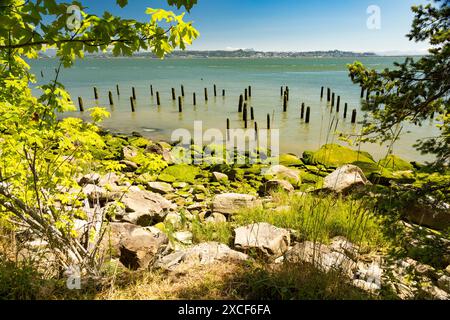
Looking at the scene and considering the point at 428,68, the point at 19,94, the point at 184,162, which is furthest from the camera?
the point at 184,162

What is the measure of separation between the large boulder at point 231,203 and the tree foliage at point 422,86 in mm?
3870

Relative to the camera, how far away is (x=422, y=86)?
13.5 ft

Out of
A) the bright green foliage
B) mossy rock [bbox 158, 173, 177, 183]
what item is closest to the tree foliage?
the bright green foliage

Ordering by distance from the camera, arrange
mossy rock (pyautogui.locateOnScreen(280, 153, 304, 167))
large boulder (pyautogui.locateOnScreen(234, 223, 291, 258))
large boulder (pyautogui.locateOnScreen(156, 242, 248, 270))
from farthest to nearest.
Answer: mossy rock (pyautogui.locateOnScreen(280, 153, 304, 167)), large boulder (pyautogui.locateOnScreen(234, 223, 291, 258)), large boulder (pyautogui.locateOnScreen(156, 242, 248, 270))

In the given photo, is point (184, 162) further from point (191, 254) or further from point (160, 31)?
point (160, 31)

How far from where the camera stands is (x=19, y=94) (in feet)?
12.5

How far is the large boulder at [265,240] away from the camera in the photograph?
4.89 m

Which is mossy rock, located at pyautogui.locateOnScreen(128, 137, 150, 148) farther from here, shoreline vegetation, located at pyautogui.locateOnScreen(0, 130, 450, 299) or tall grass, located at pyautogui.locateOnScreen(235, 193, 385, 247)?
tall grass, located at pyautogui.locateOnScreen(235, 193, 385, 247)

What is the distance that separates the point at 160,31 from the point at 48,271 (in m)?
2.91

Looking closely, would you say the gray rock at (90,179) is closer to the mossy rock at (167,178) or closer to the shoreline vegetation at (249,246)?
the shoreline vegetation at (249,246)

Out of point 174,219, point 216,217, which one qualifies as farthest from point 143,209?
point 216,217

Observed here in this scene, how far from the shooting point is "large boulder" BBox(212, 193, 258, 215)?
7.75 meters

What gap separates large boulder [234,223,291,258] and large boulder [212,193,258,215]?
2113 mm

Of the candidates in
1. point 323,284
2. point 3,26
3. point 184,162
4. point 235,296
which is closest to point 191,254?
point 235,296
